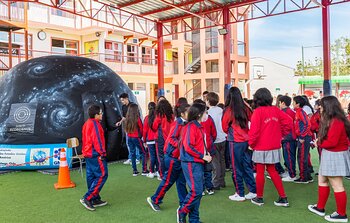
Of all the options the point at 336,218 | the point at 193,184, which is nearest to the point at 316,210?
the point at 336,218

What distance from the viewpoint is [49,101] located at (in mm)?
8609

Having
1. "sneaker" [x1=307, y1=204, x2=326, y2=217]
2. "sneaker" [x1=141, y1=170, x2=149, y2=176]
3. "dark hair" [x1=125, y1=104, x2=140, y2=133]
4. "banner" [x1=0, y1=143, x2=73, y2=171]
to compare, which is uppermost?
"dark hair" [x1=125, y1=104, x2=140, y2=133]

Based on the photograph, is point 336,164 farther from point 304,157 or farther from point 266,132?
point 304,157

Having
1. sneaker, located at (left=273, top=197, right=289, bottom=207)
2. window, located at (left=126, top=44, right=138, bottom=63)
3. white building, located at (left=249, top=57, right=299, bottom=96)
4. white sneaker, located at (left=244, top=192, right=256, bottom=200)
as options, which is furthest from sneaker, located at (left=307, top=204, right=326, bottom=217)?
white building, located at (left=249, top=57, right=299, bottom=96)

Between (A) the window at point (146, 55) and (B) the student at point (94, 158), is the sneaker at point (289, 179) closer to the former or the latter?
(B) the student at point (94, 158)

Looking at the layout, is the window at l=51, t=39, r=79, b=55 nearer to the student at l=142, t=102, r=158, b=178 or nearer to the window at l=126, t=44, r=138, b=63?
the window at l=126, t=44, r=138, b=63

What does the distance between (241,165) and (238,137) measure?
0.46 meters

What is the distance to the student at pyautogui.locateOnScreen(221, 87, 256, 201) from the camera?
18.4ft

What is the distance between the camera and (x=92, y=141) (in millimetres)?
5441

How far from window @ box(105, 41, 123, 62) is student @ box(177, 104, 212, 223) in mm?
23896

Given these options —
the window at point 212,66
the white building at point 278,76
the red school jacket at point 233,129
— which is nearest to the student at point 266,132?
the red school jacket at point 233,129

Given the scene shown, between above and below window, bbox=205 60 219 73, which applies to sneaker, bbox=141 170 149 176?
below

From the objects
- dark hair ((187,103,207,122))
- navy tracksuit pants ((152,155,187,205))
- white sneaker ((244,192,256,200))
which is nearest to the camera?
dark hair ((187,103,207,122))

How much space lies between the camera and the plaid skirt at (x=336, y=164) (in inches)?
180
